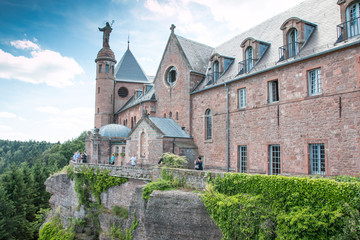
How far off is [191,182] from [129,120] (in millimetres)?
25537

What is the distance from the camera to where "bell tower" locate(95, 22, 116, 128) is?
41.8 m

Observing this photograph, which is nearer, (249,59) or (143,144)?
(249,59)

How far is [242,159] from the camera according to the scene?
63.6 feet

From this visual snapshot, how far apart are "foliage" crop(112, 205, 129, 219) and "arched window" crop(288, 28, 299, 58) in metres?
13.5

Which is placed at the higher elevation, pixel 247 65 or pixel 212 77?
pixel 247 65

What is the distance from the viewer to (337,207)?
889cm

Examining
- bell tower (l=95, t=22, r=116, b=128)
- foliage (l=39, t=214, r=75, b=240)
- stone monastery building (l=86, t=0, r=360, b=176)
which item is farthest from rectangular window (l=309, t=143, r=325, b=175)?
bell tower (l=95, t=22, r=116, b=128)

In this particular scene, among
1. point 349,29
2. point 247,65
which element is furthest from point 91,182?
point 349,29

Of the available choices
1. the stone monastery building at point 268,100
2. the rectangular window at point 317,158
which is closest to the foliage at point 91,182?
the stone monastery building at point 268,100

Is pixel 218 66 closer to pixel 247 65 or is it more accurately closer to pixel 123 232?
pixel 247 65

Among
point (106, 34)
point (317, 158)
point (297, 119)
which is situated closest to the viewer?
point (317, 158)

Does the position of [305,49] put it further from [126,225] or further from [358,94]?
[126,225]

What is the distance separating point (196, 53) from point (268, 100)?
11.3 metres

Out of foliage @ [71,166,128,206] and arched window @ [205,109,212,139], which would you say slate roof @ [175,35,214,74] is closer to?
arched window @ [205,109,212,139]
